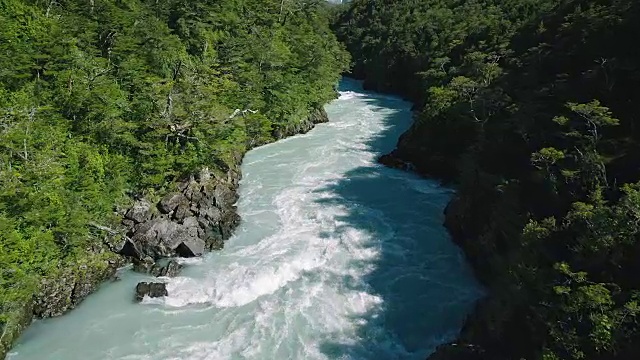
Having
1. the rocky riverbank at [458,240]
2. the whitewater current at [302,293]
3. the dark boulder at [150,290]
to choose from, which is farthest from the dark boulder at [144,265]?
the rocky riverbank at [458,240]

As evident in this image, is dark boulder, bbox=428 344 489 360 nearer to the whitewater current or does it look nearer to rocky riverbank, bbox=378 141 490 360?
rocky riverbank, bbox=378 141 490 360

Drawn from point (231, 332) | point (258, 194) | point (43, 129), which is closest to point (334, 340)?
point (231, 332)

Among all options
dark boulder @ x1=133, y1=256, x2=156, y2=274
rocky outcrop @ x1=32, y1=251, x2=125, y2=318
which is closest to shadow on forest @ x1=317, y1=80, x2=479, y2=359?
dark boulder @ x1=133, y1=256, x2=156, y2=274

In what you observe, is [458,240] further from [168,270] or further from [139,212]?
[139,212]

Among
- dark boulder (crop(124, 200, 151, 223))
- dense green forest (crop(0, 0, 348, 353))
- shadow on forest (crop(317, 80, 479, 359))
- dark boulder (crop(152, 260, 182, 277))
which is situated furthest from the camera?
dark boulder (crop(124, 200, 151, 223))

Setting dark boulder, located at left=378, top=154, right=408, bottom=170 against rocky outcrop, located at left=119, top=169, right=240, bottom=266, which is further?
dark boulder, located at left=378, top=154, right=408, bottom=170

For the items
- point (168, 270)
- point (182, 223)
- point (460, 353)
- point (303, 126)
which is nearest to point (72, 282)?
point (168, 270)
